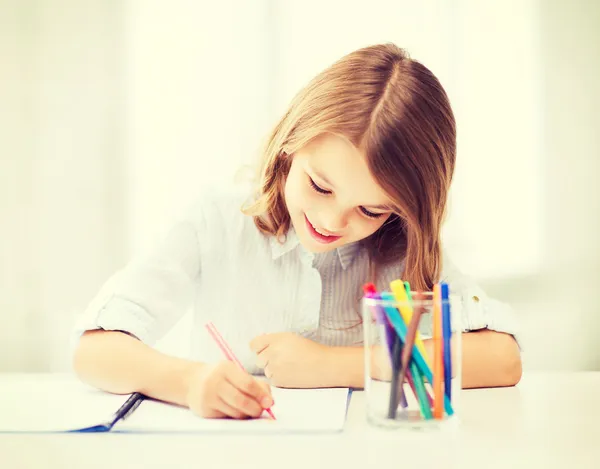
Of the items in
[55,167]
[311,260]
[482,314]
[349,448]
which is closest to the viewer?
[349,448]

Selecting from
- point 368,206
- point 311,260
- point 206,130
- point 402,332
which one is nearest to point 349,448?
point 402,332

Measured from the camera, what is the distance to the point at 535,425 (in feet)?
2.23

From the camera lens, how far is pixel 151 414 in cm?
72

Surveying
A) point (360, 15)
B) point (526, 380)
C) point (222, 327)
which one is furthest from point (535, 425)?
point (360, 15)

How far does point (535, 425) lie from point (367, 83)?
45 cm

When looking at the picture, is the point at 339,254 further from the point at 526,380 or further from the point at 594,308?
the point at 594,308

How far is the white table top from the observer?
0.56m

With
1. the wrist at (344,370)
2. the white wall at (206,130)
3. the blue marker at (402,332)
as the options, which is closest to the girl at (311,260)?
the wrist at (344,370)

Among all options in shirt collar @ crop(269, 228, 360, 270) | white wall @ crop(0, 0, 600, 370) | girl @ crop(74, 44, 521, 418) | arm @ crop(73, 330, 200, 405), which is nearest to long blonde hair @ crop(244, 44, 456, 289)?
girl @ crop(74, 44, 521, 418)

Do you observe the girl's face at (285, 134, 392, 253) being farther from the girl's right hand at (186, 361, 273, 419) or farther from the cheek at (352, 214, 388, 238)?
the girl's right hand at (186, 361, 273, 419)

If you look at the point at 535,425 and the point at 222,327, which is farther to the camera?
the point at 222,327

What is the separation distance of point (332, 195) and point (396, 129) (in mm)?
114

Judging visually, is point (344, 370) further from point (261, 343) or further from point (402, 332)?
point (402, 332)

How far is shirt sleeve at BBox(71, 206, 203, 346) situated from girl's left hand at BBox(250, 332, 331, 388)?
15 cm
